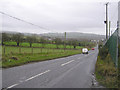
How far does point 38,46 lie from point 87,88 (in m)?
35.5

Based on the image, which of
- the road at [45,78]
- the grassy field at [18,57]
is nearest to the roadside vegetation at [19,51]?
the grassy field at [18,57]

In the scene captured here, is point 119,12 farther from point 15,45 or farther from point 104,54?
point 15,45

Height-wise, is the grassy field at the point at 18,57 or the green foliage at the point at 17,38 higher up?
the green foliage at the point at 17,38

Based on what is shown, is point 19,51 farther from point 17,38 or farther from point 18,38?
point 18,38

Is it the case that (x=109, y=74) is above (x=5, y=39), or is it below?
below

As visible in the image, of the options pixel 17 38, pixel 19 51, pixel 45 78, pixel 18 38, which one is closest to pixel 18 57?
pixel 19 51

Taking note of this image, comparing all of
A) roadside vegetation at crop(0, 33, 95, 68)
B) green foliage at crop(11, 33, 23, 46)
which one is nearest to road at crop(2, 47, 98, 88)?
roadside vegetation at crop(0, 33, 95, 68)

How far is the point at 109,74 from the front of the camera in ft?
31.3

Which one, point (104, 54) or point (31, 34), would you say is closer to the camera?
point (104, 54)

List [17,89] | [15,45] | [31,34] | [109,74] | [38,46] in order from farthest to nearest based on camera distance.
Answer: [38,46], [31,34], [15,45], [109,74], [17,89]

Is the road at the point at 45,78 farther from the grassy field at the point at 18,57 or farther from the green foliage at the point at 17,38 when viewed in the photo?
the green foliage at the point at 17,38

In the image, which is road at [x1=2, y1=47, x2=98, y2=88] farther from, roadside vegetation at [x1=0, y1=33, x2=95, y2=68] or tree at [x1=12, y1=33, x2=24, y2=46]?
tree at [x1=12, y1=33, x2=24, y2=46]

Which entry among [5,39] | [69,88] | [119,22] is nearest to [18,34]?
[5,39]

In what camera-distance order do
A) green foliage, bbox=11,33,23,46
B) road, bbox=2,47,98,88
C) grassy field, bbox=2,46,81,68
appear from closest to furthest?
road, bbox=2,47,98,88, grassy field, bbox=2,46,81,68, green foliage, bbox=11,33,23,46
